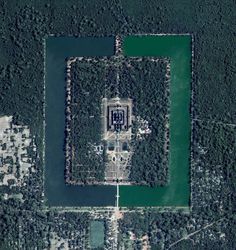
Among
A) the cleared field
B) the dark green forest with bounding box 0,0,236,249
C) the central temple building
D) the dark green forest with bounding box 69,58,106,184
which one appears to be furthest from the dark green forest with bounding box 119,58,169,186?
the cleared field

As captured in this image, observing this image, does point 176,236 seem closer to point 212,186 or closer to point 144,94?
point 212,186

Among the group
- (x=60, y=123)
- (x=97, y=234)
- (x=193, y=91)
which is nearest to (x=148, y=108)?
(x=193, y=91)

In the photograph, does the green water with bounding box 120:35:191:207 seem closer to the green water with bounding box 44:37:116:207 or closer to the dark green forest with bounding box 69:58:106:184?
the green water with bounding box 44:37:116:207

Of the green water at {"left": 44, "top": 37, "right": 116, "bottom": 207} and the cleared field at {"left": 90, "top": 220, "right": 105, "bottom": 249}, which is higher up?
the green water at {"left": 44, "top": 37, "right": 116, "bottom": 207}

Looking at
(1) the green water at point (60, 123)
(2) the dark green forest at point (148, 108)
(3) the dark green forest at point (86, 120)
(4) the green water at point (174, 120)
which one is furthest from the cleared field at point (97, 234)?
(2) the dark green forest at point (148, 108)

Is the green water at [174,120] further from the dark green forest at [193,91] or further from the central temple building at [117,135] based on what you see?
the central temple building at [117,135]

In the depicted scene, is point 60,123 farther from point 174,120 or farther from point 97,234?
point 97,234
